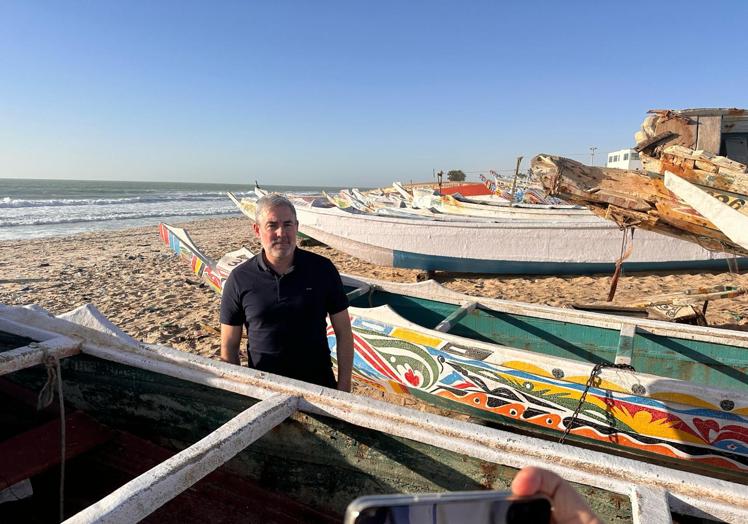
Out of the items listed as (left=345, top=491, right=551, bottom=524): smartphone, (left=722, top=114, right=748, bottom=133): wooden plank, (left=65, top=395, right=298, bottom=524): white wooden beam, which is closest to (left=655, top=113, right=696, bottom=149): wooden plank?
(left=722, top=114, right=748, bottom=133): wooden plank

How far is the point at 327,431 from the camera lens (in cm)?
200

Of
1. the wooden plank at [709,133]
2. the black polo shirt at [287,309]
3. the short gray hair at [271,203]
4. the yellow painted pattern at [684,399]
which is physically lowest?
the yellow painted pattern at [684,399]

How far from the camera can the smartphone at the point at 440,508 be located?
0.79 meters

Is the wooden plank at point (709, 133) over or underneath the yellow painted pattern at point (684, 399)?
over

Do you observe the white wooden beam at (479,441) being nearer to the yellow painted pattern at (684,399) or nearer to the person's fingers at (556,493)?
the person's fingers at (556,493)

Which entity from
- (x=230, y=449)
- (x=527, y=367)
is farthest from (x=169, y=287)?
(x=230, y=449)

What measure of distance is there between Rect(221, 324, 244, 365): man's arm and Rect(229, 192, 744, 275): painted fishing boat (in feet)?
24.5

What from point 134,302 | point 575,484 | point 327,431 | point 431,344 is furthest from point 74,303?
point 575,484

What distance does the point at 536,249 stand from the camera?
9242 mm

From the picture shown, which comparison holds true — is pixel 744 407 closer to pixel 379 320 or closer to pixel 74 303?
pixel 379 320

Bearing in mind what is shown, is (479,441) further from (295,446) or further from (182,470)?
(182,470)

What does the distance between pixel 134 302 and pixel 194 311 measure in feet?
4.54

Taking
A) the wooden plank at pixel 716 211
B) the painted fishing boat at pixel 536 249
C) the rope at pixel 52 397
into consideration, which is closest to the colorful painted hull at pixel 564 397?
the wooden plank at pixel 716 211

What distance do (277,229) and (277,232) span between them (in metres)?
0.02
